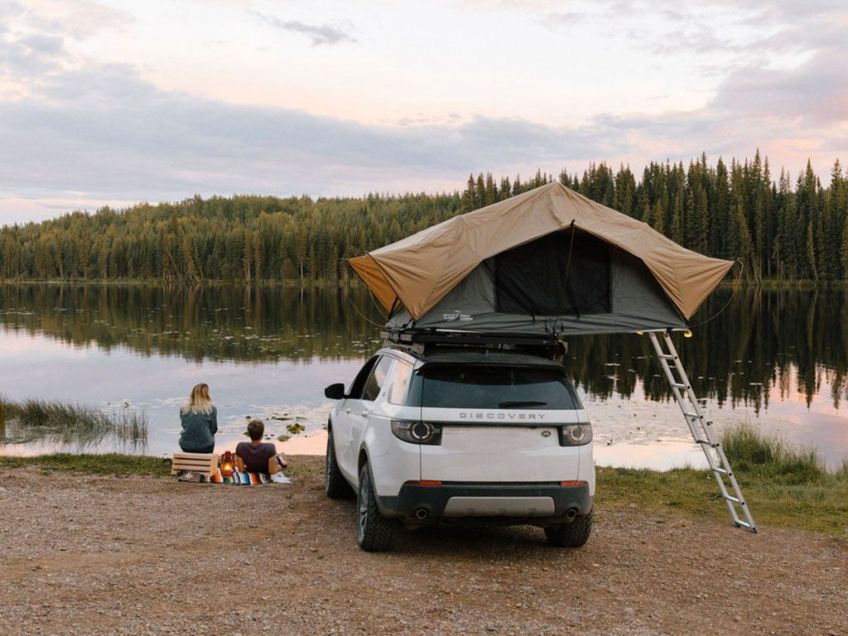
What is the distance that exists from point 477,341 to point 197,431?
6.64m

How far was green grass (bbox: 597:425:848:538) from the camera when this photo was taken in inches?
457

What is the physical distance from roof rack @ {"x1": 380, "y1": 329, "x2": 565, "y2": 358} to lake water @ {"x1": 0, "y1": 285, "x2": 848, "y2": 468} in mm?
2135

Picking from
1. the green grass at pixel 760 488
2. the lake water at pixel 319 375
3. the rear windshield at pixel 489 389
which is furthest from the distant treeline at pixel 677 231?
the rear windshield at pixel 489 389

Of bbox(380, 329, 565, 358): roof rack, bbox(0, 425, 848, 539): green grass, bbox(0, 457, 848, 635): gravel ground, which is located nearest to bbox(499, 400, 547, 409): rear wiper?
bbox(380, 329, 565, 358): roof rack

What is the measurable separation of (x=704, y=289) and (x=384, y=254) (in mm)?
3980

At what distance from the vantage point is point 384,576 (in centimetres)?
768

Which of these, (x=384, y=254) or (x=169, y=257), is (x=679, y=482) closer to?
(x=384, y=254)

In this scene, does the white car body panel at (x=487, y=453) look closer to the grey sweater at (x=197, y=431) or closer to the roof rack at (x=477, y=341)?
the roof rack at (x=477, y=341)

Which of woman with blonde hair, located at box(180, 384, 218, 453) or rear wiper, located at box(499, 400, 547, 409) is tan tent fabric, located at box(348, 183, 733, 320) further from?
woman with blonde hair, located at box(180, 384, 218, 453)

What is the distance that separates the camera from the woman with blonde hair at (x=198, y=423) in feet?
46.6

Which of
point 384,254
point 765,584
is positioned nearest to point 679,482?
point 765,584

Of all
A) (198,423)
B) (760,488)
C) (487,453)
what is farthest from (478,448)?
(760,488)

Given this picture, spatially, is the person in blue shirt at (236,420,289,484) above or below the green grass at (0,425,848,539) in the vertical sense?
above

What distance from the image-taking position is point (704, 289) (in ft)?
35.5
